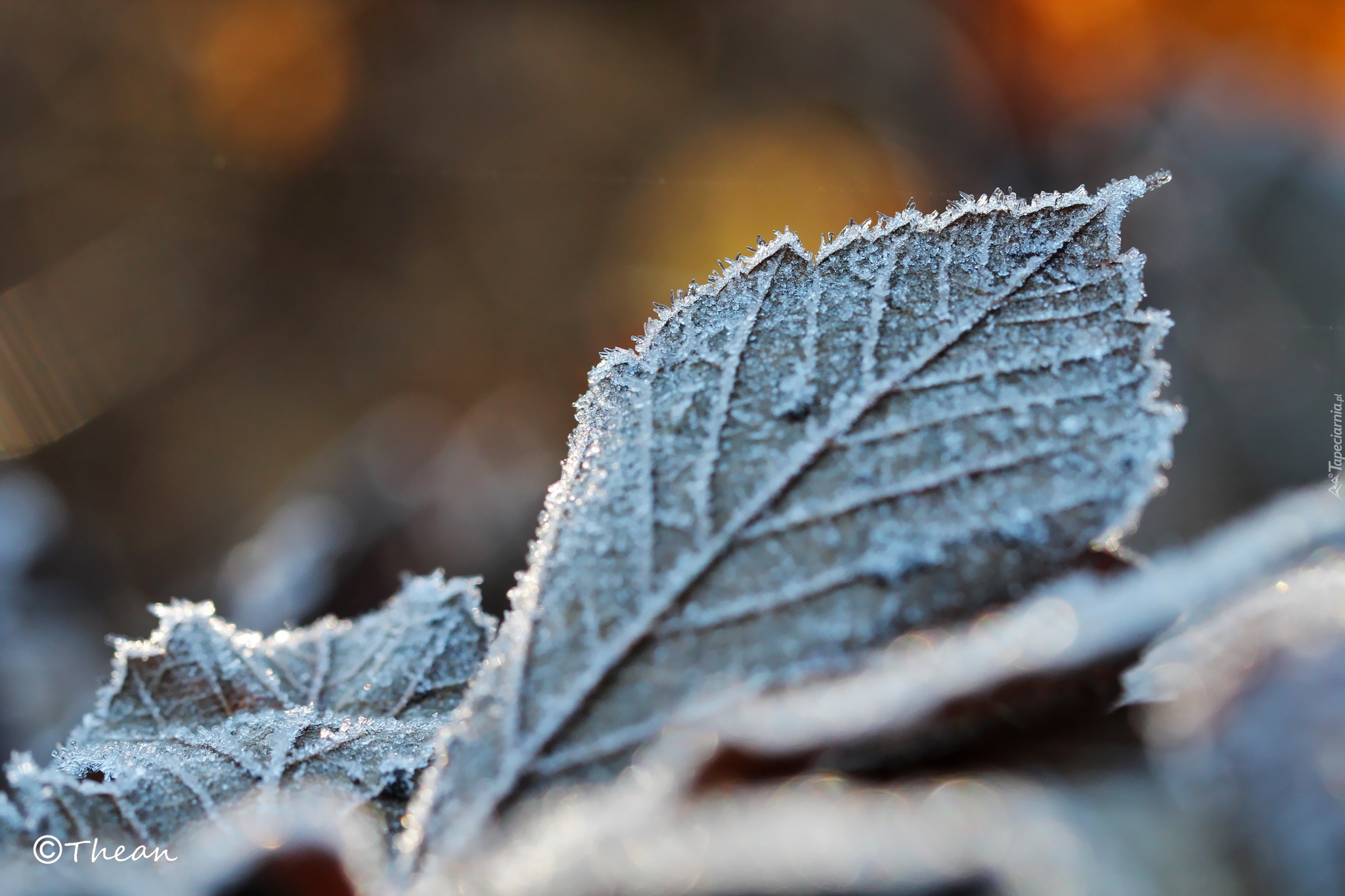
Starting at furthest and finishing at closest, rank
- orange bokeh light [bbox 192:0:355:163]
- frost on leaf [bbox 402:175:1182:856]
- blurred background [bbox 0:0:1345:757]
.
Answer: orange bokeh light [bbox 192:0:355:163] → blurred background [bbox 0:0:1345:757] → frost on leaf [bbox 402:175:1182:856]

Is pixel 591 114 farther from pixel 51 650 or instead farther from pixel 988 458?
pixel 988 458

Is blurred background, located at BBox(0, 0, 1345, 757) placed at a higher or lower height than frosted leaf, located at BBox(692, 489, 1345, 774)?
higher

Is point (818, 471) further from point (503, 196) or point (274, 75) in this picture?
point (274, 75)

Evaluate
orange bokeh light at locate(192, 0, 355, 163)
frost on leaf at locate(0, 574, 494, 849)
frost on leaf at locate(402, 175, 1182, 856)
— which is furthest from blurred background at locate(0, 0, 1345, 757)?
frost on leaf at locate(402, 175, 1182, 856)

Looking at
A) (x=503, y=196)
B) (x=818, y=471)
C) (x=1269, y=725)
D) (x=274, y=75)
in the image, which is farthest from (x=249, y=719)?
(x=274, y=75)

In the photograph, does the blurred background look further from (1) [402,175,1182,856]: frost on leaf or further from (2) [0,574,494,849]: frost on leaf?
(1) [402,175,1182,856]: frost on leaf

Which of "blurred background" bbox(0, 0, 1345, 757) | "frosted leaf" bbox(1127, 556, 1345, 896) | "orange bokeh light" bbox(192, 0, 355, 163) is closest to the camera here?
"frosted leaf" bbox(1127, 556, 1345, 896)
